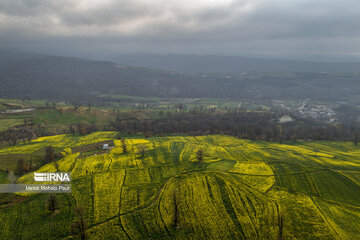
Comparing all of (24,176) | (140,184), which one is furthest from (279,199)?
(24,176)

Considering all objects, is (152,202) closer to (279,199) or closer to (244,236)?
(244,236)

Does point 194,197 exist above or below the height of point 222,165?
below

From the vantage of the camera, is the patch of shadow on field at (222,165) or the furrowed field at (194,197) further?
the patch of shadow on field at (222,165)

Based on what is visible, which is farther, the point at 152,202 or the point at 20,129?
the point at 20,129

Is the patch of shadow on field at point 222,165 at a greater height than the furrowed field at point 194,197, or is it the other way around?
the patch of shadow on field at point 222,165

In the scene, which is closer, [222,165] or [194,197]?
[194,197]

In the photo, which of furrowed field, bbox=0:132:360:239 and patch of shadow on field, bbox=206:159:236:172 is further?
patch of shadow on field, bbox=206:159:236:172

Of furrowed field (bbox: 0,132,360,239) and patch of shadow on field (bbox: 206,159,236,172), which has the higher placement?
patch of shadow on field (bbox: 206,159,236,172)

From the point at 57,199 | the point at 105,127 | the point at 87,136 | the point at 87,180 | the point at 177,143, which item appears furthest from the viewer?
the point at 105,127
